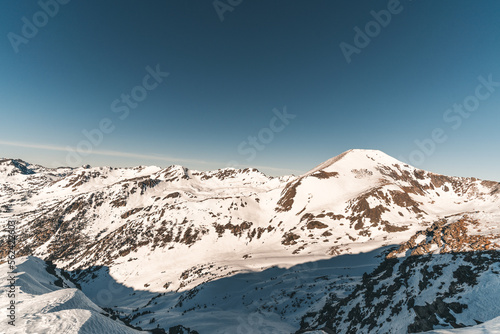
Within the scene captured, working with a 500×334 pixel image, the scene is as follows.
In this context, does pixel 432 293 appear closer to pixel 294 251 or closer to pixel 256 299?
pixel 256 299

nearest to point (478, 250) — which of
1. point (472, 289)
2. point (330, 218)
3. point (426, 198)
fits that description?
point (472, 289)

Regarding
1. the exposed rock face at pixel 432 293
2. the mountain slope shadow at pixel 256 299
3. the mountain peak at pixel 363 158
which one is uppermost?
the mountain peak at pixel 363 158

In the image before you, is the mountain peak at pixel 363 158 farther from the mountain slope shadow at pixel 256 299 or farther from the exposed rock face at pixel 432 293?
the exposed rock face at pixel 432 293

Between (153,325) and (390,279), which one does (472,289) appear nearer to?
(390,279)

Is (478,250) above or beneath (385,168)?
beneath

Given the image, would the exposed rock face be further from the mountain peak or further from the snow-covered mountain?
the mountain peak

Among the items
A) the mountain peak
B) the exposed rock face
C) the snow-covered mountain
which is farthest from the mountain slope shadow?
the mountain peak

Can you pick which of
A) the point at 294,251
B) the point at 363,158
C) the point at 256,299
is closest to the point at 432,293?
the point at 256,299

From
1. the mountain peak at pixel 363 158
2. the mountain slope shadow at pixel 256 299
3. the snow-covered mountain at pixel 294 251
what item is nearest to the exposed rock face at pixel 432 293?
the snow-covered mountain at pixel 294 251
